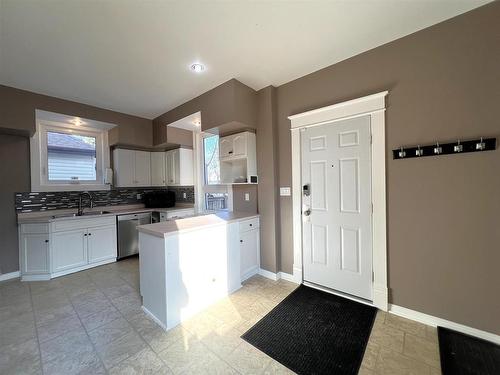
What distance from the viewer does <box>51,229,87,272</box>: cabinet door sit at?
2.96 meters

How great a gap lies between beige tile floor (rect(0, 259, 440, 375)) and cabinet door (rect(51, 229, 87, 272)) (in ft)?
1.62

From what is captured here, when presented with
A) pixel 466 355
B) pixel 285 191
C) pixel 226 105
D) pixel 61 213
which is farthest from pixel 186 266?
pixel 61 213

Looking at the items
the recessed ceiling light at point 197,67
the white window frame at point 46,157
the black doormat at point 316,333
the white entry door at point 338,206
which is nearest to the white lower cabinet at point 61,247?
the white window frame at point 46,157

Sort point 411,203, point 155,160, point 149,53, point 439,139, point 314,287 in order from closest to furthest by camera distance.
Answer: point 439,139 → point 411,203 → point 149,53 → point 314,287 → point 155,160

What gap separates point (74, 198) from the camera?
364 centimetres

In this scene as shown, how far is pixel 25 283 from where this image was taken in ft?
9.21

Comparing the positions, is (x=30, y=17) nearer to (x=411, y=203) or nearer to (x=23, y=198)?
(x=23, y=198)

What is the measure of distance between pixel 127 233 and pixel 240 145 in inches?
102

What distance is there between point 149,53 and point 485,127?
301cm

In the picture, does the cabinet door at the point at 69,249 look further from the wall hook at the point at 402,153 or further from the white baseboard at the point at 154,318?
the wall hook at the point at 402,153

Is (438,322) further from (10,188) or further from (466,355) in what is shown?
(10,188)

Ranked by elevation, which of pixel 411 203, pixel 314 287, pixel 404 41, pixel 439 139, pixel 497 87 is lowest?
pixel 314 287

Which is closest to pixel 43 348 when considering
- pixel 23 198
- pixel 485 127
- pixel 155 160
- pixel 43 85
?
pixel 23 198

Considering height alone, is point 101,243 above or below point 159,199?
below
